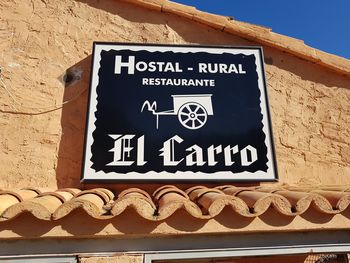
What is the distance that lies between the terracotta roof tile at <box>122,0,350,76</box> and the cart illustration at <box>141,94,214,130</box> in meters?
1.24

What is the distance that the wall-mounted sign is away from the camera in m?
3.66

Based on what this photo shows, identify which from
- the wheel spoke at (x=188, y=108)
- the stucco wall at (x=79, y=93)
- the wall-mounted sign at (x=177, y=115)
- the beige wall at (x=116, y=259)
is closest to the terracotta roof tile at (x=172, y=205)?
the beige wall at (x=116, y=259)

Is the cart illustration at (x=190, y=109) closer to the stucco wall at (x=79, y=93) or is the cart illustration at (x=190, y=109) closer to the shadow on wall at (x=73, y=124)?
the shadow on wall at (x=73, y=124)

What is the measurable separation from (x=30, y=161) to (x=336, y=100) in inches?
161

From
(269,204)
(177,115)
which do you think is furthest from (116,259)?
(177,115)

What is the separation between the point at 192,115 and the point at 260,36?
169 cm

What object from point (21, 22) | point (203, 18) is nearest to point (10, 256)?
point (21, 22)

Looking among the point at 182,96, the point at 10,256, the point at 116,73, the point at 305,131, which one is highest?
the point at 116,73

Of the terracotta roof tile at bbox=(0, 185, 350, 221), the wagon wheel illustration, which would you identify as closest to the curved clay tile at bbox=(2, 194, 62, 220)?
the terracotta roof tile at bbox=(0, 185, 350, 221)

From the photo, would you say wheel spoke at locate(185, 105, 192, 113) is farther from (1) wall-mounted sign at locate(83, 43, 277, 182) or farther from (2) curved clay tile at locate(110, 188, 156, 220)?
(2) curved clay tile at locate(110, 188, 156, 220)

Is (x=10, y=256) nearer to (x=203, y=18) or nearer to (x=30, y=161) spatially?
(x=30, y=161)

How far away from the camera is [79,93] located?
13.5 feet

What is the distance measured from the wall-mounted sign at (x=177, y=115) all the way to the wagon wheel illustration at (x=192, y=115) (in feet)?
0.04

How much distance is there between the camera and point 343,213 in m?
2.72
